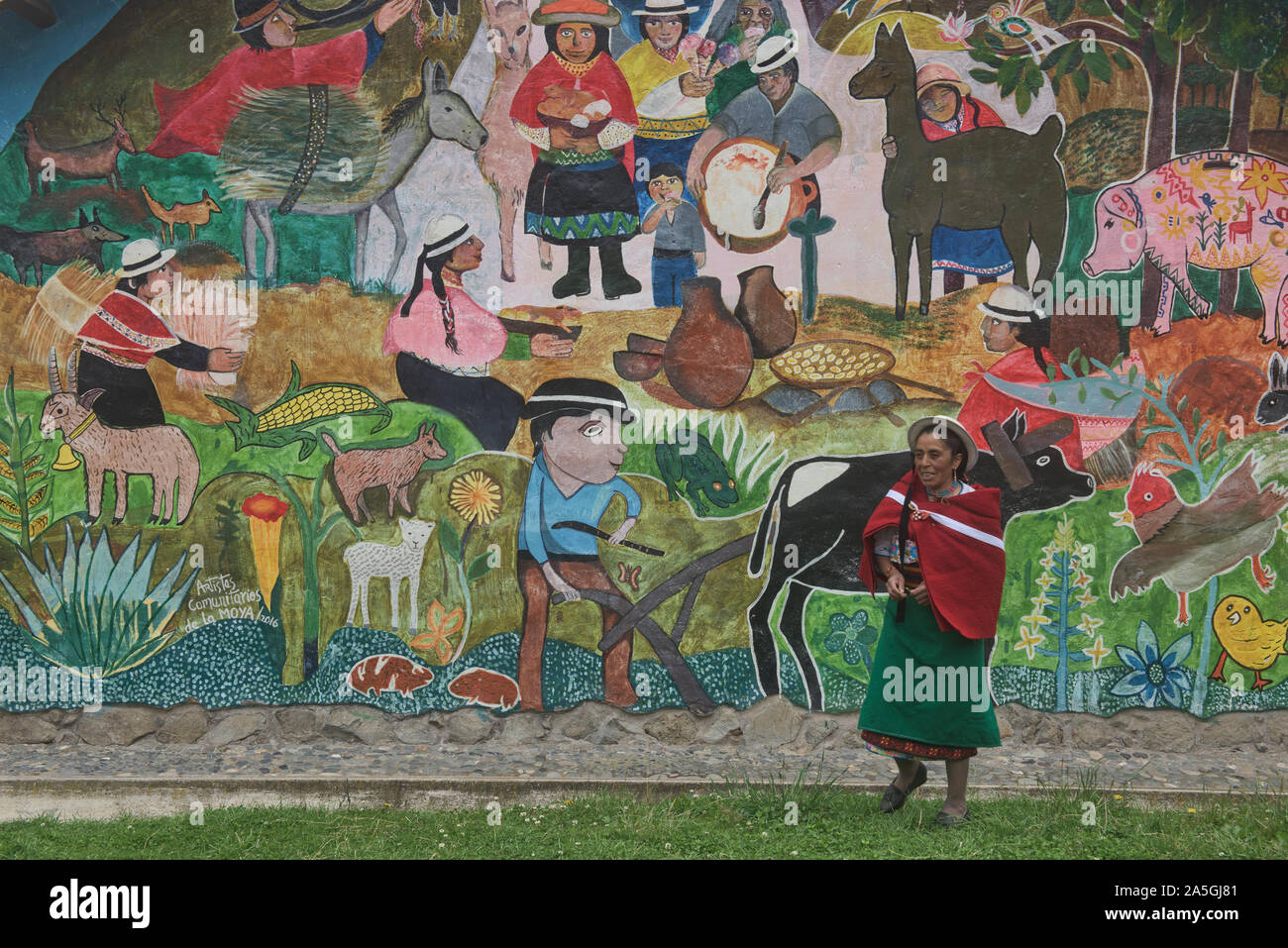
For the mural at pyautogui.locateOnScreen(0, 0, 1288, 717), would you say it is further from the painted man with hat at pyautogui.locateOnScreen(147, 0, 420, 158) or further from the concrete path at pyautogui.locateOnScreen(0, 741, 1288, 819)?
the concrete path at pyautogui.locateOnScreen(0, 741, 1288, 819)

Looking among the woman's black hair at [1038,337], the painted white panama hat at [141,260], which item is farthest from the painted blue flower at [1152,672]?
the painted white panama hat at [141,260]

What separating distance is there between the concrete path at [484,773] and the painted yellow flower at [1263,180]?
3628 millimetres

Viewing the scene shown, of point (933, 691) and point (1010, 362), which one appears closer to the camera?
point (933, 691)

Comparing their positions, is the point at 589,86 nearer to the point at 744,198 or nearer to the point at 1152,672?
the point at 744,198

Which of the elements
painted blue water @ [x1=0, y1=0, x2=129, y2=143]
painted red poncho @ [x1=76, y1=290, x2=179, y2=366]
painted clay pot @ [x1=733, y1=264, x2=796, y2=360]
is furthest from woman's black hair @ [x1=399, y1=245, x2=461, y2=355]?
painted blue water @ [x1=0, y1=0, x2=129, y2=143]

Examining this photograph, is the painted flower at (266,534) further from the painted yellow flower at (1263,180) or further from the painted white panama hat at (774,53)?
the painted yellow flower at (1263,180)

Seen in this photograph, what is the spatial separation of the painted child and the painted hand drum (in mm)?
116

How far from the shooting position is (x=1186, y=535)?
7.43 meters

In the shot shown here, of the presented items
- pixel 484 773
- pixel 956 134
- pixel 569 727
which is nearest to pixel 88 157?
pixel 484 773

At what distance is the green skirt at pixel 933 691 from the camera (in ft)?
17.6

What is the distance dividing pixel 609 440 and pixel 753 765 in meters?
2.29

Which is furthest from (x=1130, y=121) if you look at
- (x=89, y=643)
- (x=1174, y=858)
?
(x=89, y=643)

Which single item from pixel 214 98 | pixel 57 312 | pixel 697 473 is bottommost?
pixel 697 473

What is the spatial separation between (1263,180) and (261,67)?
22.0 ft
